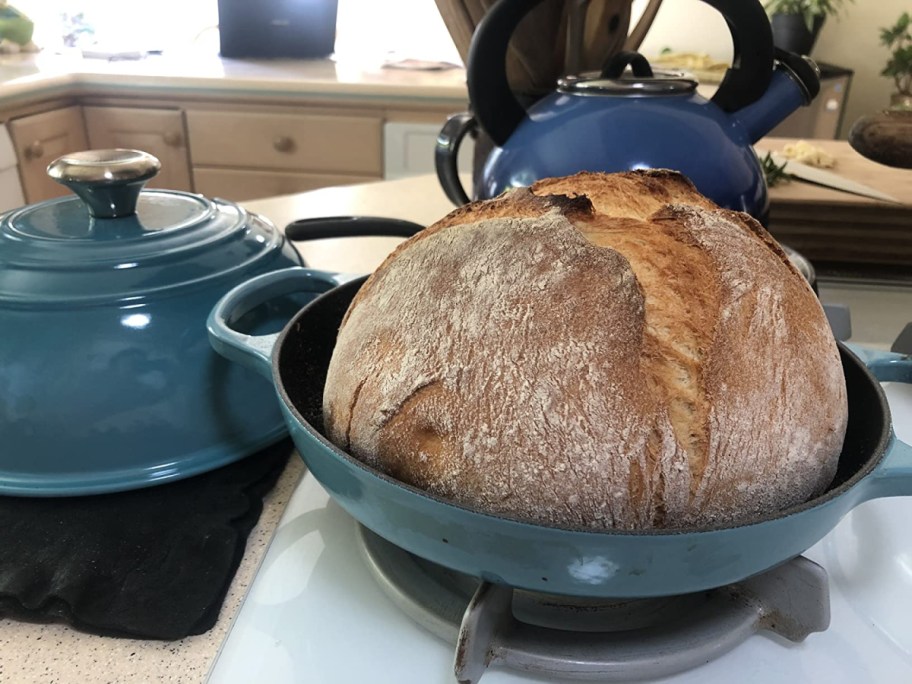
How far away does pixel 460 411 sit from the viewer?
37 cm

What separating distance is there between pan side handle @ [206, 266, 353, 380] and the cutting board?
0.67m

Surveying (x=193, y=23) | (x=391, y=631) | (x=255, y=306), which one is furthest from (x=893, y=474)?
(x=193, y=23)

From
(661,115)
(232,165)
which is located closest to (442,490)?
(661,115)

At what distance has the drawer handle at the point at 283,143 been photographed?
213 cm

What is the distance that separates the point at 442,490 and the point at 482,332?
0.08 m

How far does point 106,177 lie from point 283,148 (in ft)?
5.57

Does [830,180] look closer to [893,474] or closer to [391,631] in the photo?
[893,474]

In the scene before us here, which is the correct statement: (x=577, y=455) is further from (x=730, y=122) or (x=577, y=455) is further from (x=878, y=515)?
(x=730, y=122)

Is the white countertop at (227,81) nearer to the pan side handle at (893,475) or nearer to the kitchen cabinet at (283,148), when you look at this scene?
the kitchen cabinet at (283,148)

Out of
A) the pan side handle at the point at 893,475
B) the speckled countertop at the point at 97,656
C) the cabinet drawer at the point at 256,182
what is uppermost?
the pan side handle at the point at 893,475

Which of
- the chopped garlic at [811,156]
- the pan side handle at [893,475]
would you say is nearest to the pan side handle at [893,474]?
the pan side handle at [893,475]

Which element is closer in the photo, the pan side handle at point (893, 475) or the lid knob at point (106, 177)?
the pan side handle at point (893, 475)

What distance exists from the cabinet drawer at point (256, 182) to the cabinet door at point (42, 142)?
14.2 inches

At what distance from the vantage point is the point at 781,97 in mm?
793
